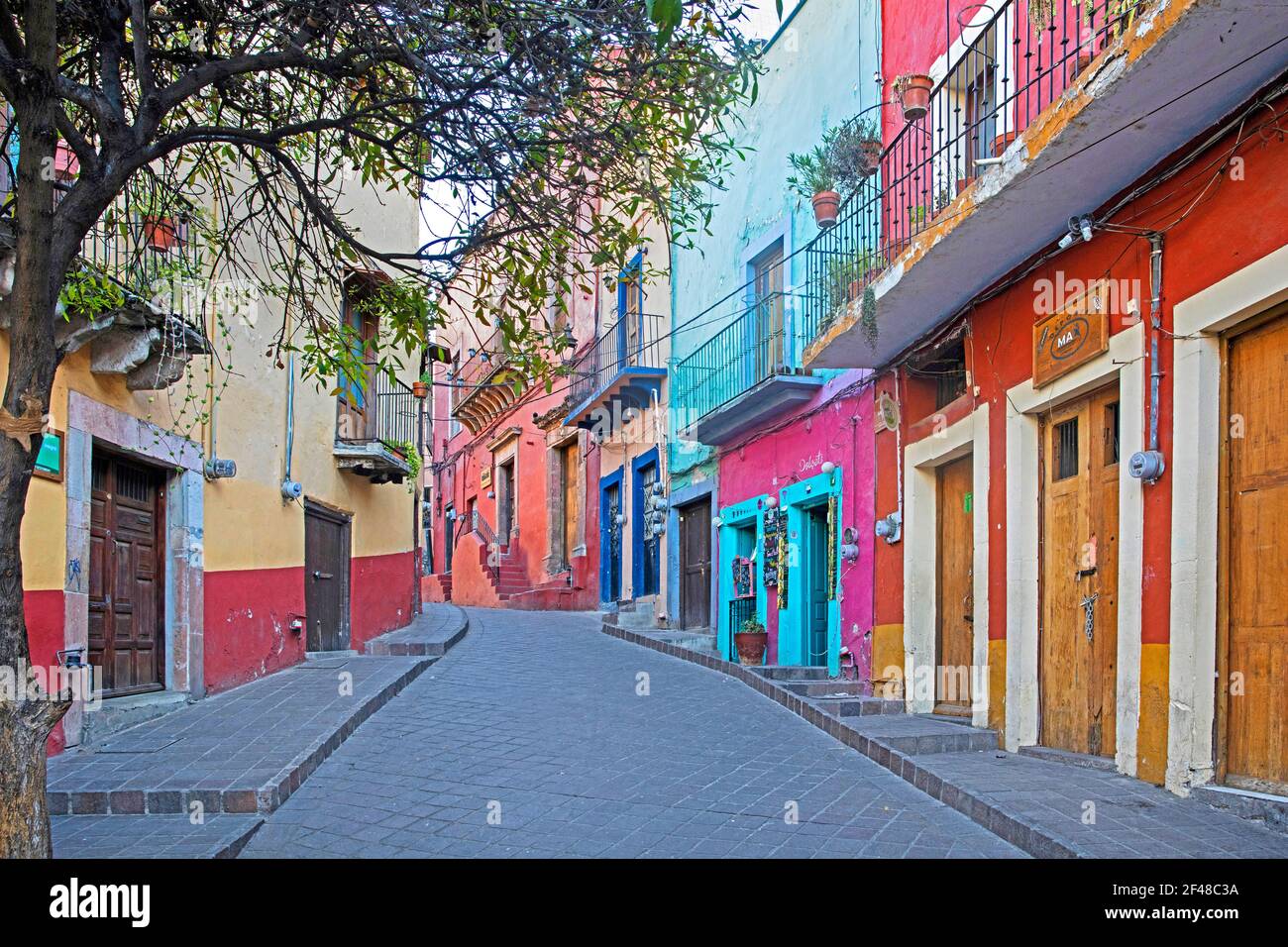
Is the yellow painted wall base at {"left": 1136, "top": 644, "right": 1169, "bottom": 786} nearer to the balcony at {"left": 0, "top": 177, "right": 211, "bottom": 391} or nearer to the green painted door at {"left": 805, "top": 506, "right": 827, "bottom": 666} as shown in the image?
the green painted door at {"left": 805, "top": 506, "right": 827, "bottom": 666}

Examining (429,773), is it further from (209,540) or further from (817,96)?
(817,96)

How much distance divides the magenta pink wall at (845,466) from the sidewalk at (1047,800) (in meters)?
2.14

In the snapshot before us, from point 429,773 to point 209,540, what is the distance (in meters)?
4.27

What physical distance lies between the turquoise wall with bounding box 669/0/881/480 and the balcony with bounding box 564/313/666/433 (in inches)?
26.1

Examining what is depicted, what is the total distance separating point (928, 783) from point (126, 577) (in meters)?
6.77

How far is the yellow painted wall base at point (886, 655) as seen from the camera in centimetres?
1043

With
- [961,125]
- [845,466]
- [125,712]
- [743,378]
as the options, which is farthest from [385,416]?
[961,125]

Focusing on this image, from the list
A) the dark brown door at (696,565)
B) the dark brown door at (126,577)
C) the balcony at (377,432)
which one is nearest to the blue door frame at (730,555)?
the dark brown door at (696,565)

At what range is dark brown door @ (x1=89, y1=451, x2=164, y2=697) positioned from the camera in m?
8.84

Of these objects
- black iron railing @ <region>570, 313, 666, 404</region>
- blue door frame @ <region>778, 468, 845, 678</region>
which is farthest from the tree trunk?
black iron railing @ <region>570, 313, 666, 404</region>

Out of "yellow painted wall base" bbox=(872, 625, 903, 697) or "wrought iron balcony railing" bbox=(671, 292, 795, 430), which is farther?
"wrought iron balcony railing" bbox=(671, 292, 795, 430)

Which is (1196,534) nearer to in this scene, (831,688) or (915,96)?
(915,96)

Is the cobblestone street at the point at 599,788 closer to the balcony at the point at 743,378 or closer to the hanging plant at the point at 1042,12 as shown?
the balcony at the point at 743,378
